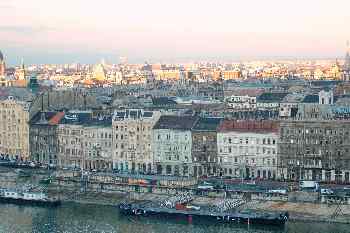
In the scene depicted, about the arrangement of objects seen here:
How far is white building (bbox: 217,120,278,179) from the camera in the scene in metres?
85.6

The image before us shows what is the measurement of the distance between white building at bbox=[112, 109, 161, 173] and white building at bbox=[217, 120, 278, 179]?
8172mm

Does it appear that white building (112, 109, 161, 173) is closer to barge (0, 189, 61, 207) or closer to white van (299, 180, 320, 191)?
barge (0, 189, 61, 207)

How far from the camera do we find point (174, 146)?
298ft

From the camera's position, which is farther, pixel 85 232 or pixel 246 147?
pixel 246 147

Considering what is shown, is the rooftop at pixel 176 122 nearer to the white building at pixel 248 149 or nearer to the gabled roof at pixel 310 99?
the white building at pixel 248 149

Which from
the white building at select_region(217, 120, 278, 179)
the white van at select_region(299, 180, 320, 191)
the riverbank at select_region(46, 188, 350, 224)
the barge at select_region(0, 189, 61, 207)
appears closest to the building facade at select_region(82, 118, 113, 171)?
the riverbank at select_region(46, 188, 350, 224)

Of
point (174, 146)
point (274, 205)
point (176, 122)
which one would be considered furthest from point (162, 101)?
point (274, 205)

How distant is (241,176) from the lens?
3403 inches

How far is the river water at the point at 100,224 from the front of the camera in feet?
223

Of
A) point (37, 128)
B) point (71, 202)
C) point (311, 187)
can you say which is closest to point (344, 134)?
point (311, 187)

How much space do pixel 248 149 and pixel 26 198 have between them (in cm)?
2194

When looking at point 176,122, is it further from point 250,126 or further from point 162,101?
point 162,101

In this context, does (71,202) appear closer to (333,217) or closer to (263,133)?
(263,133)

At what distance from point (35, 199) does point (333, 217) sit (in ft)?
91.6
